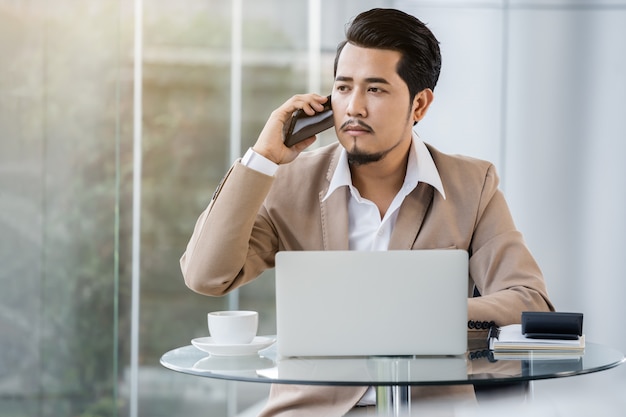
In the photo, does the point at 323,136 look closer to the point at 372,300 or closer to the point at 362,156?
the point at 362,156

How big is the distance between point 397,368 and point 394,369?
0.4 inches

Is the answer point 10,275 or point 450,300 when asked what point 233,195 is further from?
point 10,275

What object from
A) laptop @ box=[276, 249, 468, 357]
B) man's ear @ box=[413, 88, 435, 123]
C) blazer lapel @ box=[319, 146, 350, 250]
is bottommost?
laptop @ box=[276, 249, 468, 357]

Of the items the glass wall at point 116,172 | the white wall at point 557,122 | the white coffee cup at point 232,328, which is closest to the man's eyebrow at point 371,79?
the white coffee cup at point 232,328

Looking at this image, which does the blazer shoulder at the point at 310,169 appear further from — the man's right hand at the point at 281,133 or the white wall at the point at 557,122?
the white wall at the point at 557,122

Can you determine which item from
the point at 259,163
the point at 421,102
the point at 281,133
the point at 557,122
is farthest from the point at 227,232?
the point at 557,122

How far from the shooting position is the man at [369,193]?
2111 mm

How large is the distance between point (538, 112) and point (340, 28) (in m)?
1.18

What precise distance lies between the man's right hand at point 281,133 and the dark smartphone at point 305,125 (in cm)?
1

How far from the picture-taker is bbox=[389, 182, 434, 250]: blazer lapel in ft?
7.08

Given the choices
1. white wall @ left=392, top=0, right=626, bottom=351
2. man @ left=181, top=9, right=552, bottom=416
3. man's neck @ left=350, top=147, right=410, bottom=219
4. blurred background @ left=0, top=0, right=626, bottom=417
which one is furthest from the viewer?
white wall @ left=392, top=0, right=626, bottom=351

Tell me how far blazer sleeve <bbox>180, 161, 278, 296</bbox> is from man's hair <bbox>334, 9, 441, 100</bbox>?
0.38 meters

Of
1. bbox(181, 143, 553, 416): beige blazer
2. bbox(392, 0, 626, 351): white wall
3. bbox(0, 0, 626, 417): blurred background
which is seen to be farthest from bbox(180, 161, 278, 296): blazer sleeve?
bbox(392, 0, 626, 351): white wall

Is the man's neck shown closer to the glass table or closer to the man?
the man
